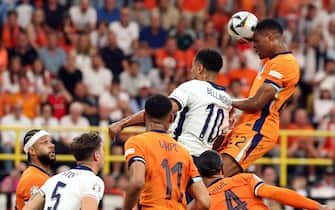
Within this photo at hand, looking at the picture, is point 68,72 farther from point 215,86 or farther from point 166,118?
point 166,118

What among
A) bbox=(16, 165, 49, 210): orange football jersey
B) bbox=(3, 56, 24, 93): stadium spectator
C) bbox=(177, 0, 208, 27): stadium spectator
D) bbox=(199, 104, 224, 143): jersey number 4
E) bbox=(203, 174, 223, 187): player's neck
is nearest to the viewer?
bbox=(203, 174, 223, 187): player's neck

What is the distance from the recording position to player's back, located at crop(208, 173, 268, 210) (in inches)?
465

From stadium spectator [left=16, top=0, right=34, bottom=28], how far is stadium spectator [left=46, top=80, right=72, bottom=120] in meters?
1.80

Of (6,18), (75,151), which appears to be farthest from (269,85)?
(6,18)

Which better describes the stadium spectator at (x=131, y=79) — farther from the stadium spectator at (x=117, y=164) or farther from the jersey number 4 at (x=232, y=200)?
the jersey number 4 at (x=232, y=200)

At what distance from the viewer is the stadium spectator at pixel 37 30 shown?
72.1 ft

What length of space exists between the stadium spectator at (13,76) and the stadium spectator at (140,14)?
2.79m

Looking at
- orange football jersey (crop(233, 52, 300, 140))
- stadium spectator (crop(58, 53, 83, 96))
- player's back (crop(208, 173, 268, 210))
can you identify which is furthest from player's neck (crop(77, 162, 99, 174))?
stadium spectator (crop(58, 53, 83, 96))

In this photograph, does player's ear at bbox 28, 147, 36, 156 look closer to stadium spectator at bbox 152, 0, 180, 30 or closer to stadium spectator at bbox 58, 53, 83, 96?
stadium spectator at bbox 58, 53, 83, 96

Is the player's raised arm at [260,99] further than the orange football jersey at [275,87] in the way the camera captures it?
No

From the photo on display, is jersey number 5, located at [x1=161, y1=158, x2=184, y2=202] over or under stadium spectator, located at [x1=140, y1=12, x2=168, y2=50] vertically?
over

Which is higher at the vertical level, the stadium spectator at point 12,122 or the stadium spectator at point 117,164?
the stadium spectator at point 12,122

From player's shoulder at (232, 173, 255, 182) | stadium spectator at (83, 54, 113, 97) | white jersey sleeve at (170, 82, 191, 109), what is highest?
white jersey sleeve at (170, 82, 191, 109)

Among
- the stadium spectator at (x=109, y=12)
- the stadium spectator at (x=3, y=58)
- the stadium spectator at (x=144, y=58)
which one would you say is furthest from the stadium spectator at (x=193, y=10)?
the stadium spectator at (x=3, y=58)
